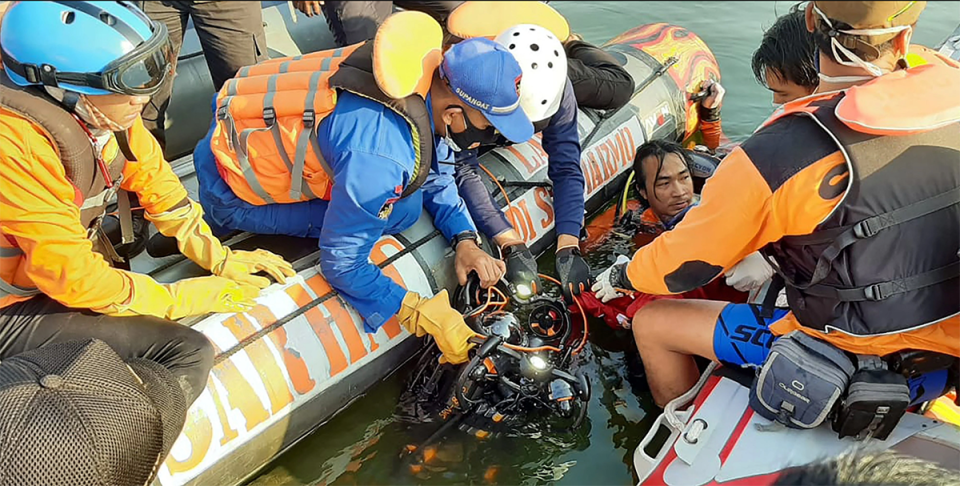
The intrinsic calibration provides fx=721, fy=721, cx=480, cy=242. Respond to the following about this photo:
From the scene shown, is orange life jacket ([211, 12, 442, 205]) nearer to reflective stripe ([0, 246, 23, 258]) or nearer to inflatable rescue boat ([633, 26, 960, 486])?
reflective stripe ([0, 246, 23, 258])

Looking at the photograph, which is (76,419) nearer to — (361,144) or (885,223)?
(361,144)

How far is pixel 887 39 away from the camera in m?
2.00

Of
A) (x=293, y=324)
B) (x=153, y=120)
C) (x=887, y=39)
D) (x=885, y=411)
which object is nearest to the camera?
(x=887, y=39)

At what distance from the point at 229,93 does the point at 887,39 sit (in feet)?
7.98

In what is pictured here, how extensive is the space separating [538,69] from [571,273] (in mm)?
1001

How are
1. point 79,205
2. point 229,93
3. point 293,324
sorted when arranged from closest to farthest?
point 79,205, point 293,324, point 229,93

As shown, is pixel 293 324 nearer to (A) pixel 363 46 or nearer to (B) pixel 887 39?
(A) pixel 363 46

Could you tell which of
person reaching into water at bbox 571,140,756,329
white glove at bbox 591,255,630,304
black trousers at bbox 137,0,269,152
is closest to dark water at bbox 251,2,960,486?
person reaching into water at bbox 571,140,756,329

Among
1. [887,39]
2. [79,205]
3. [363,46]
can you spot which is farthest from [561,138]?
[79,205]

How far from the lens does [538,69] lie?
303cm

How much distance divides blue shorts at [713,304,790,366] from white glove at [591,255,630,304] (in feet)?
1.73

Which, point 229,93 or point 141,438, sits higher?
point 229,93

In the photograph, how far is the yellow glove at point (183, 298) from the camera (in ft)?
8.00

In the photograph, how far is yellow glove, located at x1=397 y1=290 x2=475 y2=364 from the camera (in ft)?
9.45
